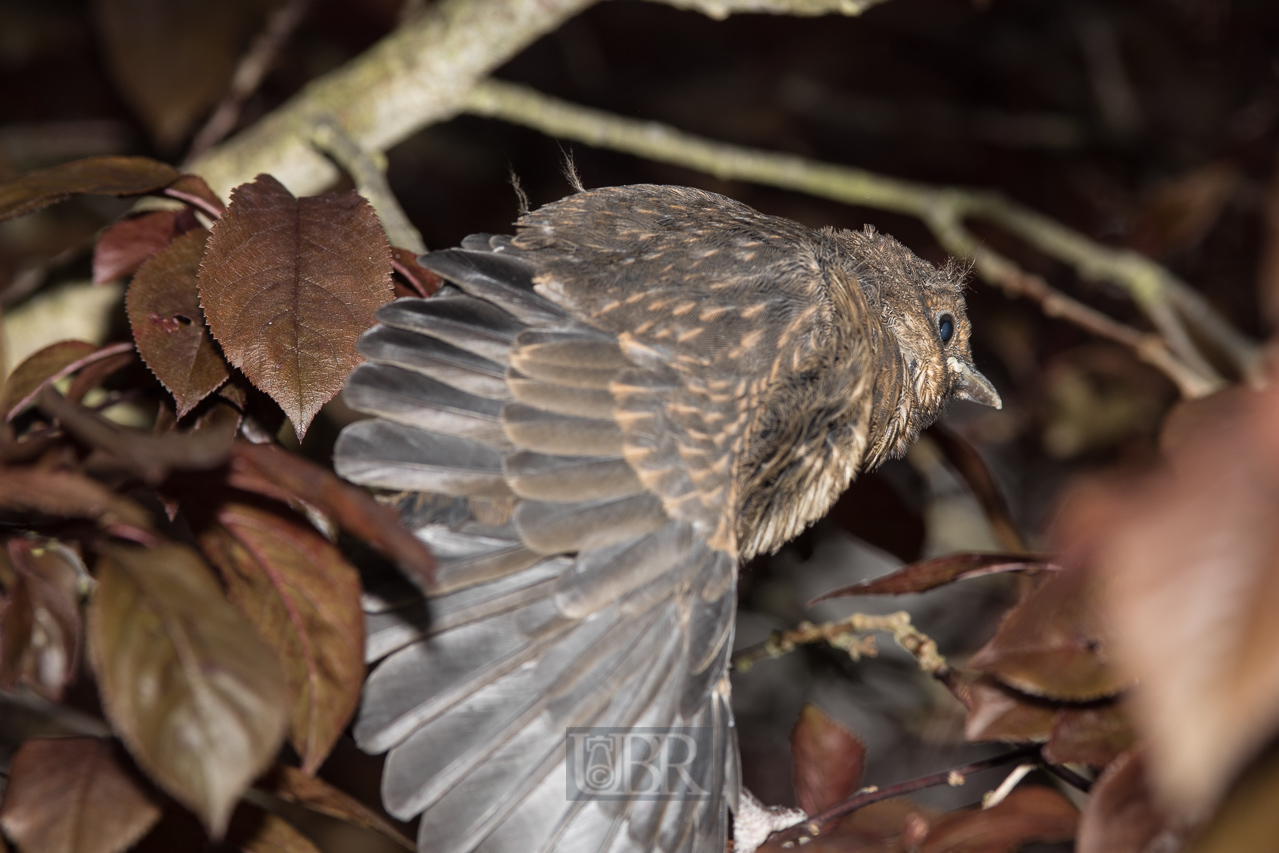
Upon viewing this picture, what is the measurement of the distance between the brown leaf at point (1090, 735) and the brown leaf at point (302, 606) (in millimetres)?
792

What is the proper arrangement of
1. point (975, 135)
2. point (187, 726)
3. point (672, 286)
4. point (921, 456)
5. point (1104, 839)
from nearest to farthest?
1. point (187, 726)
2. point (1104, 839)
3. point (672, 286)
4. point (921, 456)
5. point (975, 135)

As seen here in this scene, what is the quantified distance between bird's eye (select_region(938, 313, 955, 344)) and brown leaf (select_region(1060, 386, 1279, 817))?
136cm

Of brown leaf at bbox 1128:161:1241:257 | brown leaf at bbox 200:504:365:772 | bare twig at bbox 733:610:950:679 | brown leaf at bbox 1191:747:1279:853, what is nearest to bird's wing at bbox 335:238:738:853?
brown leaf at bbox 200:504:365:772

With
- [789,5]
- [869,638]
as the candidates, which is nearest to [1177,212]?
[789,5]

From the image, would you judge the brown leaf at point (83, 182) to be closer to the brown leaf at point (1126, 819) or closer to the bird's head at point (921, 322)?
the bird's head at point (921, 322)

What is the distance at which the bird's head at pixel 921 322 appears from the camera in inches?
74.7

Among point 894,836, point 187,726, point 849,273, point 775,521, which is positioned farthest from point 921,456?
point 187,726

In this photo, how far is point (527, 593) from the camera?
1269 mm

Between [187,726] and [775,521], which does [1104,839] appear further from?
[187,726]

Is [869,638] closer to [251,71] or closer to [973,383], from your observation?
[973,383]

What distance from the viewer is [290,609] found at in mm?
1138

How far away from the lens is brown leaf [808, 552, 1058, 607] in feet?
4.50

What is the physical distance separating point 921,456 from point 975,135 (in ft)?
4.36

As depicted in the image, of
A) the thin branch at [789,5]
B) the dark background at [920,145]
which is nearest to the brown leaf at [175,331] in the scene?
the thin branch at [789,5]
